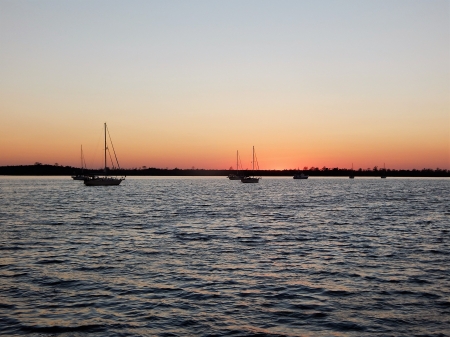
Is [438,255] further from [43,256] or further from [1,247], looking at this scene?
[1,247]

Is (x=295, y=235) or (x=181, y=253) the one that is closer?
(x=181, y=253)

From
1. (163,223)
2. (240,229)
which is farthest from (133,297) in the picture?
(163,223)

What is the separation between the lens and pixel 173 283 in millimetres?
18812

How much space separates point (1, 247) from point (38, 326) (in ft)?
53.9

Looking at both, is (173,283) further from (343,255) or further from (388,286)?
(343,255)

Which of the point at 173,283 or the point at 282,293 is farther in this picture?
the point at 173,283

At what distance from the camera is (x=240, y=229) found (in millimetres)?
38406

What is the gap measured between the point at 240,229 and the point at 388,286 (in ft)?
67.8

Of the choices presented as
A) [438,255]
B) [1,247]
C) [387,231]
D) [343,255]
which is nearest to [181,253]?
[343,255]

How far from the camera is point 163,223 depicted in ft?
140

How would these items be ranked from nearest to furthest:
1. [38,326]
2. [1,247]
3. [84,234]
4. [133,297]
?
[38,326] < [133,297] < [1,247] < [84,234]

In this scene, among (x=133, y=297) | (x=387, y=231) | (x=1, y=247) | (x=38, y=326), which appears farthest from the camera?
(x=387, y=231)

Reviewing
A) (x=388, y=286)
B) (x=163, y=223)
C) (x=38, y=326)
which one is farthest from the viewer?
(x=163, y=223)

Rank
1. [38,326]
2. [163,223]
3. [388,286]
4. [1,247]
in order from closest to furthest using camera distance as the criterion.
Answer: [38,326] < [388,286] < [1,247] < [163,223]
